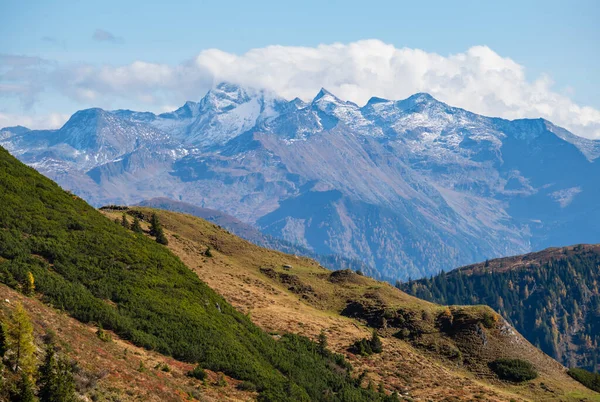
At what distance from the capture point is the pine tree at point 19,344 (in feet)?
123

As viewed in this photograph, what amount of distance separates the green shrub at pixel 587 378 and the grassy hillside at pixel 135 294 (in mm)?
43116

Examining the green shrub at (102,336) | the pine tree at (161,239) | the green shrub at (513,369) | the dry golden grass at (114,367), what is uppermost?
the pine tree at (161,239)

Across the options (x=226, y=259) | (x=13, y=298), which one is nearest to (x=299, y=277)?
(x=226, y=259)

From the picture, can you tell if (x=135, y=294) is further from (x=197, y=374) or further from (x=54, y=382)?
(x=54, y=382)

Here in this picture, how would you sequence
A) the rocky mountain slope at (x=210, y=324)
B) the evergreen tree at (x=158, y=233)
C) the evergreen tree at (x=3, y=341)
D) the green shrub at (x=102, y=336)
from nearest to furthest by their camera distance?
the evergreen tree at (x=3, y=341) → the rocky mountain slope at (x=210, y=324) → the green shrub at (x=102, y=336) → the evergreen tree at (x=158, y=233)

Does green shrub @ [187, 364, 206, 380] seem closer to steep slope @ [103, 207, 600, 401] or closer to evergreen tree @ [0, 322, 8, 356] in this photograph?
evergreen tree @ [0, 322, 8, 356]

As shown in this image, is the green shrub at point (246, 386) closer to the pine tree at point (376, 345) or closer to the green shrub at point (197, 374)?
the green shrub at point (197, 374)

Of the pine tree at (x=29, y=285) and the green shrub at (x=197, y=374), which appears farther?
the green shrub at (x=197, y=374)

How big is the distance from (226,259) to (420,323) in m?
36.6

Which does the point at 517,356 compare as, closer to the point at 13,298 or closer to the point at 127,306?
the point at 127,306

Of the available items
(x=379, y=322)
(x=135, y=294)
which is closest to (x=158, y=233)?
(x=379, y=322)

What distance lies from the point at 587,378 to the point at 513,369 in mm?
15099

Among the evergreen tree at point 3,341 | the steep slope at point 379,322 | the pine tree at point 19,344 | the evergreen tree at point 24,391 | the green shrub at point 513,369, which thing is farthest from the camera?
the green shrub at point 513,369

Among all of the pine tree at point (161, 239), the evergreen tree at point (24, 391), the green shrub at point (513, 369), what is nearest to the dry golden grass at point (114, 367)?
the evergreen tree at point (24, 391)
